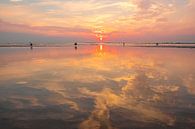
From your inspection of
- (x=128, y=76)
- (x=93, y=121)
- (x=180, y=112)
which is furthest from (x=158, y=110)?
(x=128, y=76)

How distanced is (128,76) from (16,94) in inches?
401

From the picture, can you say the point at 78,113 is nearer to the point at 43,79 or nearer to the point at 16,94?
the point at 16,94

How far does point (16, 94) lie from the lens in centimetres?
1638

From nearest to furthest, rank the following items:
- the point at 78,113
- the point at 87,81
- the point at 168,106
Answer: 1. the point at 78,113
2. the point at 168,106
3. the point at 87,81

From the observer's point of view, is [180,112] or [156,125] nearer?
[156,125]

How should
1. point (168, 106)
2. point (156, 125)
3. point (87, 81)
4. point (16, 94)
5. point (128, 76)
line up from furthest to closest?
1. point (128, 76)
2. point (87, 81)
3. point (16, 94)
4. point (168, 106)
5. point (156, 125)

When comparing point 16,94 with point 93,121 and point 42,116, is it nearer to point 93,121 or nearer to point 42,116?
point 42,116

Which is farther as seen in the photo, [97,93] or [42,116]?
[97,93]

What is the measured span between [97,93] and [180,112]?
5.51 meters

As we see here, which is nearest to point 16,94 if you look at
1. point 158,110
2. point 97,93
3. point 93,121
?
point 97,93

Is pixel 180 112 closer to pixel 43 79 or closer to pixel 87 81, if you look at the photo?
pixel 87 81

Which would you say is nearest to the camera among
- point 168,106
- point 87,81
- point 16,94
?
point 168,106

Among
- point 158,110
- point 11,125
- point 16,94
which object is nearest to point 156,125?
point 158,110

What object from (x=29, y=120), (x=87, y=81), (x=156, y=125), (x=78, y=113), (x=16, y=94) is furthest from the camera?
(x=87, y=81)
